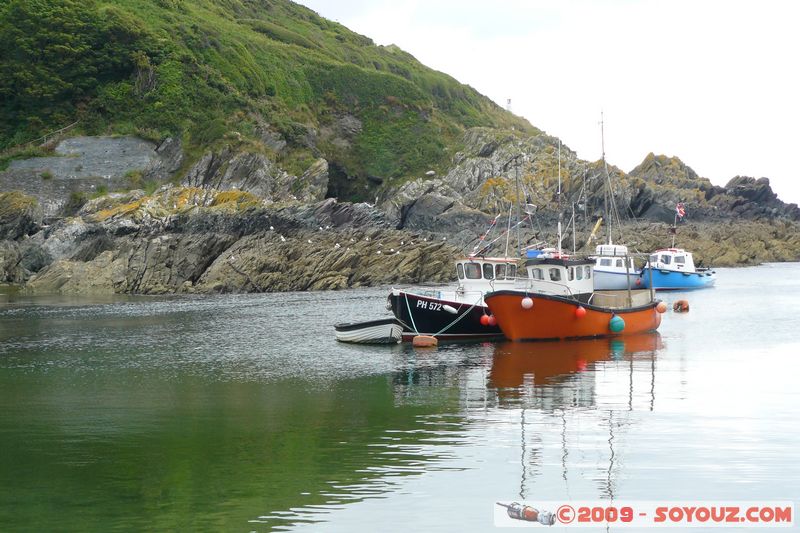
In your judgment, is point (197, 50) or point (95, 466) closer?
point (95, 466)

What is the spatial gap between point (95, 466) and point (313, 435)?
16.5 ft

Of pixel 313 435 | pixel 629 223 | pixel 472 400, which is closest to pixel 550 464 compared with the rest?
pixel 313 435

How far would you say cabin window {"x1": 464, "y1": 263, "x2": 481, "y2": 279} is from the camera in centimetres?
4219

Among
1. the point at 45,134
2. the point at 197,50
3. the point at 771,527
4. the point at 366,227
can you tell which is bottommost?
the point at 771,527

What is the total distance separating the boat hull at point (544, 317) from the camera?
37.2m

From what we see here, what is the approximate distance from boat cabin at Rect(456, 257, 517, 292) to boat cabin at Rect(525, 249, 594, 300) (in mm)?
1840

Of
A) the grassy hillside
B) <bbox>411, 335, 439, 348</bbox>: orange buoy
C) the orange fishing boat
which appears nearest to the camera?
the orange fishing boat

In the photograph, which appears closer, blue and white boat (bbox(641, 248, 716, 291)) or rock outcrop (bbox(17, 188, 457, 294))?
rock outcrop (bbox(17, 188, 457, 294))

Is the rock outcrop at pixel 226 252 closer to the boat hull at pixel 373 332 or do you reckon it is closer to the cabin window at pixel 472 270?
the cabin window at pixel 472 270

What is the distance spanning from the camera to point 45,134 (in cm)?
10525

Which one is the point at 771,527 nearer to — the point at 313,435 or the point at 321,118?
the point at 313,435

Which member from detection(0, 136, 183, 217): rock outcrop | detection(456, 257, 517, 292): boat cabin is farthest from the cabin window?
detection(0, 136, 183, 217): rock outcrop

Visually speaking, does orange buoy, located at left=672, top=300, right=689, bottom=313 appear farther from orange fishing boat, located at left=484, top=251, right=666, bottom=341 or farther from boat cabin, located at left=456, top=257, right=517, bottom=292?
boat cabin, located at left=456, top=257, right=517, bottom=292

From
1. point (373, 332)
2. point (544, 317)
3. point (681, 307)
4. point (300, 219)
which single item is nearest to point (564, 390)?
point (544, 317)
